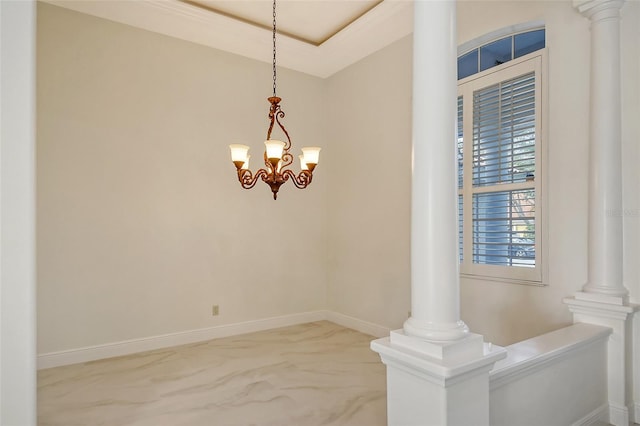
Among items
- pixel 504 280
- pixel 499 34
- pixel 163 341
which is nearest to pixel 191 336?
pixel 163 341

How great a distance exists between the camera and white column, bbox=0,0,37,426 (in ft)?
3.84

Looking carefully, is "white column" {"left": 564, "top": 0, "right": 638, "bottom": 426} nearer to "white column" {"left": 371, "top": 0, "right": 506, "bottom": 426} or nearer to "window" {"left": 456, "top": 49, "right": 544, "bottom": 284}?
"window" {"left": 456, "top": 49, "right": 544, "bottom": 284}

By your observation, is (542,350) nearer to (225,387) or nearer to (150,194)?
(225,387)

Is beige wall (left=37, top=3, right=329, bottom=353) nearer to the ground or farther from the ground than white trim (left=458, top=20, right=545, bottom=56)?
nearer to the ground

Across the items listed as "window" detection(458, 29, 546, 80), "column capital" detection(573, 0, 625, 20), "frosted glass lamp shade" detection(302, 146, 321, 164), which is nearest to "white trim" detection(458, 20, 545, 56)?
"window" detection(458, 29, 546, 80)

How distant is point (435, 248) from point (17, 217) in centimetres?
150

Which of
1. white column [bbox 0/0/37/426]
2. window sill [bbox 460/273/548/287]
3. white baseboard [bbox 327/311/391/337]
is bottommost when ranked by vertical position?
white baseboard [bbox 327/311/391/337]

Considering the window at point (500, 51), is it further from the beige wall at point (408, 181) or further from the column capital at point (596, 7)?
the column capital at point (596, 7)

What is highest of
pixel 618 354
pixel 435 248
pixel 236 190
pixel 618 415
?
pixel 236 190

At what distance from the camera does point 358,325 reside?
478 centimetres

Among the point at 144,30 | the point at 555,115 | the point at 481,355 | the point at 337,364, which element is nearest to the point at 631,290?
the point at 555,115

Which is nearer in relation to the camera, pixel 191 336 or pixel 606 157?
pixel 606 157

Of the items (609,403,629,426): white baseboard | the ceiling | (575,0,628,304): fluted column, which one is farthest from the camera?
the ceiling

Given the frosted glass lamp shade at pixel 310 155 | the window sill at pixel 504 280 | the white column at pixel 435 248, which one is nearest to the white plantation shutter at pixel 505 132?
the window sill at pixel 504 280
